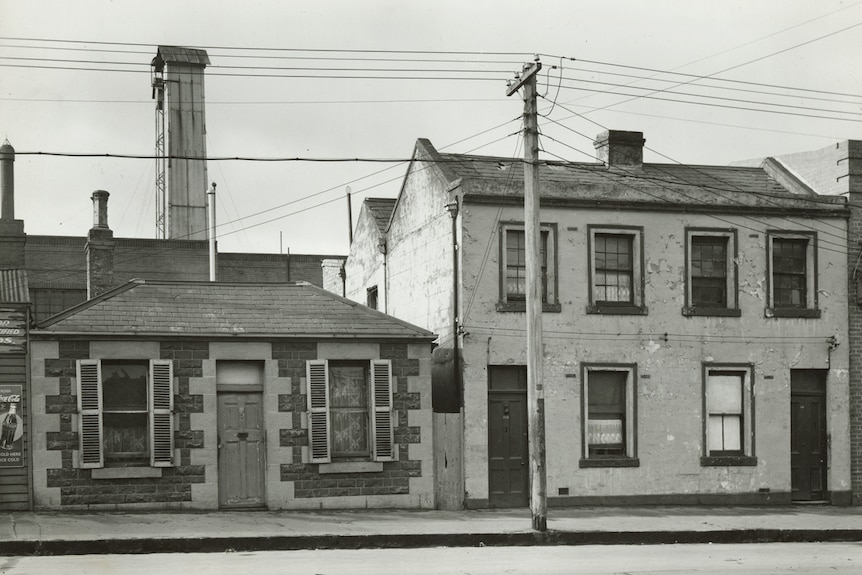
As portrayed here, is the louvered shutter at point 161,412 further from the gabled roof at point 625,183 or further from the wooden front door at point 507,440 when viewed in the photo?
the gabled roof at point 625,183

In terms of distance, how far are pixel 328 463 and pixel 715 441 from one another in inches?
333

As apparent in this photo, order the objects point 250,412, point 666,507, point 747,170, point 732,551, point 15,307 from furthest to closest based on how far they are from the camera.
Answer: point 747,170 → point 666,507 → point 250,412 → point 15,307 → point 732,551

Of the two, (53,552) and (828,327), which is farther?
(828,327)

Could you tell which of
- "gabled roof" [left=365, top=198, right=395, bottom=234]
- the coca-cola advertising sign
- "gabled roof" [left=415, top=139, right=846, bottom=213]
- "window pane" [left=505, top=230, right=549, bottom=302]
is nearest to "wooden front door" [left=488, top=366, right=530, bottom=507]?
"window pane" [left=505, top=230, right=549, bottom=302]

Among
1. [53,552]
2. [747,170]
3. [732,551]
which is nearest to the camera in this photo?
[53,552]

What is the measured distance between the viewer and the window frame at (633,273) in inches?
877

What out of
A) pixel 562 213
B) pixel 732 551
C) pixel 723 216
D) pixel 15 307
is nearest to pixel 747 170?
pixel 723 216

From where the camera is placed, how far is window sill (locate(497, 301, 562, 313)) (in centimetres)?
2161

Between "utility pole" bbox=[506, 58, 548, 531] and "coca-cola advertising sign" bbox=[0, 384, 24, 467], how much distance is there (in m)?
8.43

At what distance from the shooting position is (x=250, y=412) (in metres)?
19.5

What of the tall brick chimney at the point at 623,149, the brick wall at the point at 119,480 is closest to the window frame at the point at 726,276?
the tall brick chimney at the point at 623,149

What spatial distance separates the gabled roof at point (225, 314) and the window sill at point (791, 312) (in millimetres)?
7819

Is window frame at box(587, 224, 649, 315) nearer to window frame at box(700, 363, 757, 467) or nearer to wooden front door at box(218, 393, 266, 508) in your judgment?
window frame at box(700, 363, 757, 467)

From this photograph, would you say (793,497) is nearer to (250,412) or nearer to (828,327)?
(828,327)
